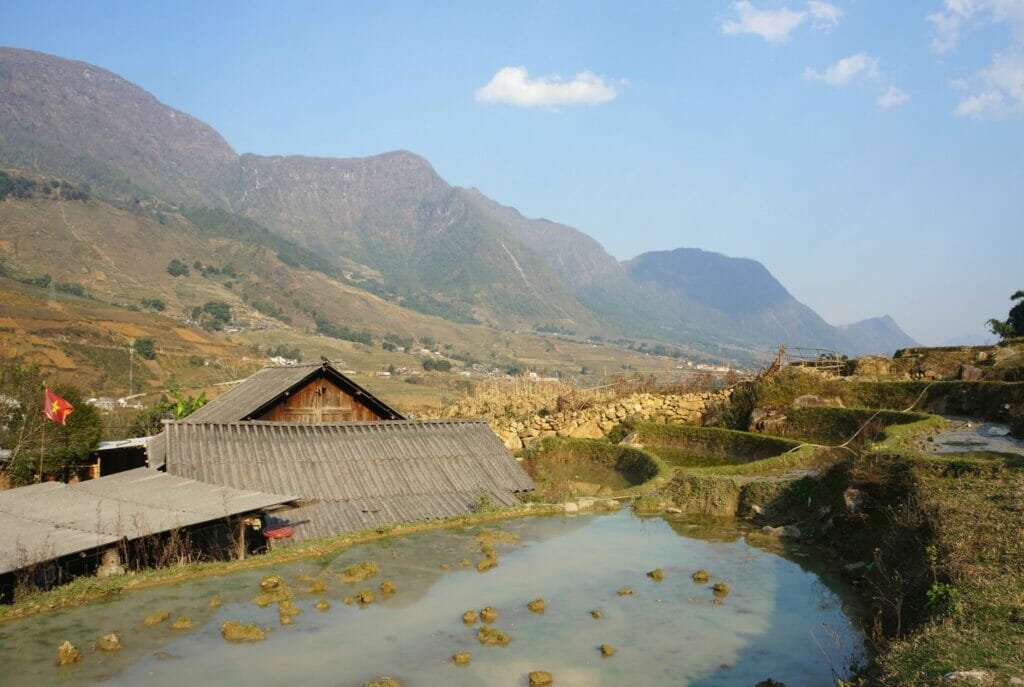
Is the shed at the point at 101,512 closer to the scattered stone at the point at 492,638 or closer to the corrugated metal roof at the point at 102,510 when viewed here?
the corrugated metal roof at the point at 102,510

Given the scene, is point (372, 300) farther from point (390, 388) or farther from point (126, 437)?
point (126, 437)

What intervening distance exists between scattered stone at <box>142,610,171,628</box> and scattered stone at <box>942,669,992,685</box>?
31.2ft

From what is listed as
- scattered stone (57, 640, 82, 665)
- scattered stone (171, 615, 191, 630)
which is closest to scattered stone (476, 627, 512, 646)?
scattered stone (171, 615, 191, 630)

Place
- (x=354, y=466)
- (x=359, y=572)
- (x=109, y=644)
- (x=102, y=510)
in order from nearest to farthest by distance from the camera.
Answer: (x=109, y=644) < (x=359, y=572) < (x=102, y=510) < (x=354, y=466)

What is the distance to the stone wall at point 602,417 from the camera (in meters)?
30.7

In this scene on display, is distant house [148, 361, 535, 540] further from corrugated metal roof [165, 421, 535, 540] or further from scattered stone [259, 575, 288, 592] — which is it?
scattered stone [259, 575, 288, 592]

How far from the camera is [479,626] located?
1060 centimetres

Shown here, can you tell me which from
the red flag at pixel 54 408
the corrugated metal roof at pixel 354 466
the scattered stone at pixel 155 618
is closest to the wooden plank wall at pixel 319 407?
the corrugated metal roof at pixel 354 466

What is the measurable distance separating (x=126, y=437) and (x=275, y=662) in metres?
27.3

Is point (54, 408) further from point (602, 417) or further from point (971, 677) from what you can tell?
point (971, 677)

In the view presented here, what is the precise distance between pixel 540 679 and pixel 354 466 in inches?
401

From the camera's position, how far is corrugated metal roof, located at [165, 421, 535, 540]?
1609 cm

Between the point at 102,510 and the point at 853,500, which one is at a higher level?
the point at 853,500

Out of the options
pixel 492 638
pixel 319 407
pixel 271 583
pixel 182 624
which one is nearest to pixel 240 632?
pixel 182 624
